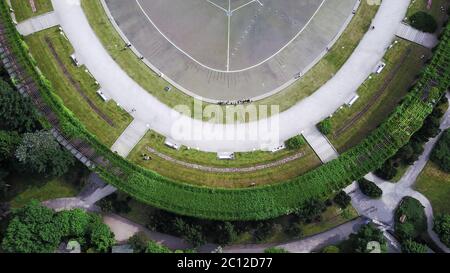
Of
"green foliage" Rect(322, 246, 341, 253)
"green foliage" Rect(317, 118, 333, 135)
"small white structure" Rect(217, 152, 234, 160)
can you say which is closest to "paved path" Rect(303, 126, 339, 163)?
"green foliage" Rect(317, 118, 333, 135)

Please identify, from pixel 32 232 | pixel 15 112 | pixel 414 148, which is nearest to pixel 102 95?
pixel 15 112

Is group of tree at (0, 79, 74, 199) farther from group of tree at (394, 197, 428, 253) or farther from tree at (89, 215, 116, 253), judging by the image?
group of tree at (394, 197, 428, 253)

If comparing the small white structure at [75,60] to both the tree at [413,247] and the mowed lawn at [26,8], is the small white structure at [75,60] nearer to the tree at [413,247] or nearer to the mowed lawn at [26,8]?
the mowed lawn at [26,8]

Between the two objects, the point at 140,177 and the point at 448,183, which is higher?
the point at 140,177

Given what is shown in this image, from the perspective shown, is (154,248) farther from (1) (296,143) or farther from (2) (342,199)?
(2) (342,199)
